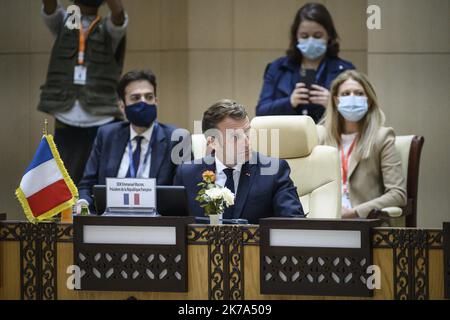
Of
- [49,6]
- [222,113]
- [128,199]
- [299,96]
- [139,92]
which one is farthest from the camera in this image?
[49,6]

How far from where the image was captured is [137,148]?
5.23 metres

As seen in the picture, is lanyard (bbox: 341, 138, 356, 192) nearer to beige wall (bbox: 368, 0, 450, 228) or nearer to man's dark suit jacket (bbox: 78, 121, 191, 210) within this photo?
man's dark suit jacket (bbox: 78, 121, 191, 210)

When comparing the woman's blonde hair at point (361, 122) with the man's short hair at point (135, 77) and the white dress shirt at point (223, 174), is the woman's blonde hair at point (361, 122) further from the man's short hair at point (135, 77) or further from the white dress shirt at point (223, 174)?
the white dress shirt at point (223, 174)

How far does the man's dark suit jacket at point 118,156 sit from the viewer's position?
5.12m

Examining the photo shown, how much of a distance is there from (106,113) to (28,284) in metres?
3.24

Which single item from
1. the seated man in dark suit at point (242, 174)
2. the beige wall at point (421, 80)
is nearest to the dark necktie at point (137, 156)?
the seated man in dark suit at point (242, 174)

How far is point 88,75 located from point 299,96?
5.47 feet

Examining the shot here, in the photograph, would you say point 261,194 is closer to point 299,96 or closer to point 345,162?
point 345,162

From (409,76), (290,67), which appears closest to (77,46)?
(290,67)

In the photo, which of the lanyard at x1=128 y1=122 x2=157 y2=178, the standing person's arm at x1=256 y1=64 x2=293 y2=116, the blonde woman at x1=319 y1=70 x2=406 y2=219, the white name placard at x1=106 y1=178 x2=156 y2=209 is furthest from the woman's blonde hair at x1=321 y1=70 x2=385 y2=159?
the white name placard at x1=106 y1=178 x2=156 y2=209

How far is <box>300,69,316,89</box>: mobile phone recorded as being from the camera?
604 centimetres

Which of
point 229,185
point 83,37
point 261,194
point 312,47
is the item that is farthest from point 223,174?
point 83,37

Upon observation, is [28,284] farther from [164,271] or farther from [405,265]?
[405,265]

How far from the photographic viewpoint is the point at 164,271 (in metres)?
3.27
